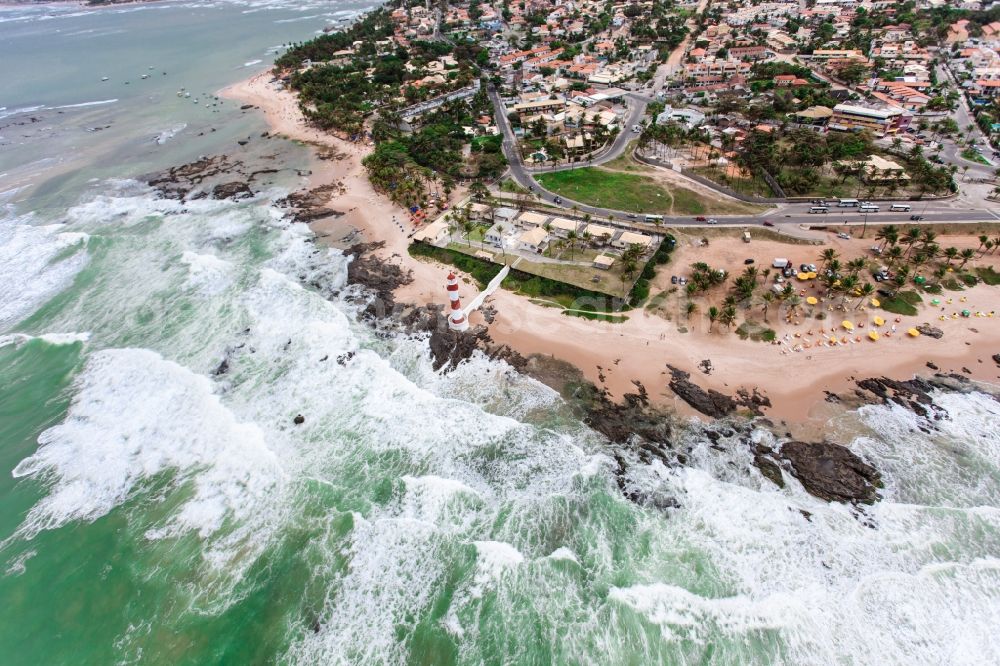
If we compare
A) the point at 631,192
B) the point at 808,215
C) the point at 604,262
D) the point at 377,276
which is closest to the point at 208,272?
the point at 377,276

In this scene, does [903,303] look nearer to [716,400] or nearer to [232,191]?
[716,400]

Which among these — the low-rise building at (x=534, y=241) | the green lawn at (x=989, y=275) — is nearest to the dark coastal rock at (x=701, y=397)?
the low-rise building at (x=534, y=241)

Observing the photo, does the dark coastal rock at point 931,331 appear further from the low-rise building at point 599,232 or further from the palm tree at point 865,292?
the low-rise building at point 599,232

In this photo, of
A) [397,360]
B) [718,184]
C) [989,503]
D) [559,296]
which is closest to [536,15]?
[718,184]

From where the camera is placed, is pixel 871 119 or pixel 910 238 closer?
pixel 910 238

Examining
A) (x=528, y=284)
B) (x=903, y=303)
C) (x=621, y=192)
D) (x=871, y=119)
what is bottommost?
(x=528, y=284)

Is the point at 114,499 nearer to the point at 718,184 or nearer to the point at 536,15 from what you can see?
the point at 718,184
